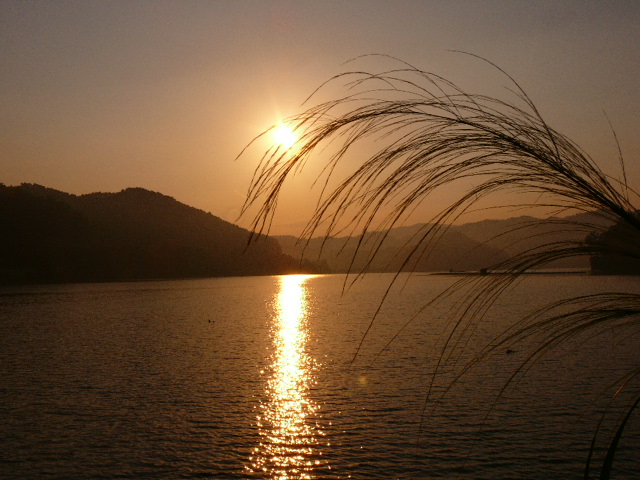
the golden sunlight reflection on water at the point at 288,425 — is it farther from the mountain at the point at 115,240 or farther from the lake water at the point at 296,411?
the mountain at the point at 115,240

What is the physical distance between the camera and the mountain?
277ft

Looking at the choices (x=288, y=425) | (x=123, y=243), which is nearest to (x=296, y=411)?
(x=288, y=425)

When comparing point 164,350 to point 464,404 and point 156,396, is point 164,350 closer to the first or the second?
point 156,396

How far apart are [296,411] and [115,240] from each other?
369 feet

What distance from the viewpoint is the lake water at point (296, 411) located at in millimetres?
9977

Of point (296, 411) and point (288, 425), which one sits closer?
point (288, 425)

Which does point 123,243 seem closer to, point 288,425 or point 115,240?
point 115,240

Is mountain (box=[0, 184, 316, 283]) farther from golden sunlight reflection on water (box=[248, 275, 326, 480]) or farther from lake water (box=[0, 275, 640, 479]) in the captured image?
golden sunlight reflection on water (box=[248, 275, 326, 480])

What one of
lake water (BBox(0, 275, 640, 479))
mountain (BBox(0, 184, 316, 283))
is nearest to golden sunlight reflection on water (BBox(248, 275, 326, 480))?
lake water (BBox(0, 275, 640, 479))

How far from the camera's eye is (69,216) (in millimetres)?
94500

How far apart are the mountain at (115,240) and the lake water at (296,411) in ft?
29.3

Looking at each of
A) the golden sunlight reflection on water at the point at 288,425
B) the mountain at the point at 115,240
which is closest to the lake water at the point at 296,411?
the golden sunlight reflection on water at the point at 288,425

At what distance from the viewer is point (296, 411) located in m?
13.6

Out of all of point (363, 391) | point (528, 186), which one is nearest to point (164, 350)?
point (363, 391)
